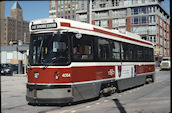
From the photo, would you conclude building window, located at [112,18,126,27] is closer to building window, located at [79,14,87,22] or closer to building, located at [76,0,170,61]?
building, located at [76,0,170,61]

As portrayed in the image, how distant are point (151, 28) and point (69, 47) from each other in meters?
66.4

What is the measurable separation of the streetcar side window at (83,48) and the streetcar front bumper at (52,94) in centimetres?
126

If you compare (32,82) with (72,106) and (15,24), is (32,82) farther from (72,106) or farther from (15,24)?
(15,24)

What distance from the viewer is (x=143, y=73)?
55.2 feet

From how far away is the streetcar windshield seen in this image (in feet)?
29.8

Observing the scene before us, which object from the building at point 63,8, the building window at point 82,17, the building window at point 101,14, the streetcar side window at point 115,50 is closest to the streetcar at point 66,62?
the streetcar side window at point 115,50

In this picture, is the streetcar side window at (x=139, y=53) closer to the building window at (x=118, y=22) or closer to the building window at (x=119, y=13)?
the building window at (x=118, y=22)

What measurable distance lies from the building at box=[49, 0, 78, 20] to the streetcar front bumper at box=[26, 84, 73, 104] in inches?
4410

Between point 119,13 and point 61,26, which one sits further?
point 119,13

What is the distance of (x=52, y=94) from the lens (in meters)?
8.84

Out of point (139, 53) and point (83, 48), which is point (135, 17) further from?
point (83, 48)

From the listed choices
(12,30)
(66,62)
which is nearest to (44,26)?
(66,62)

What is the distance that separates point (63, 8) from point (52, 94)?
11440 cm

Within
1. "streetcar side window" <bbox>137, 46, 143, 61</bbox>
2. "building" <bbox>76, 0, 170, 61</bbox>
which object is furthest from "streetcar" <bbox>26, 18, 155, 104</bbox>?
"building" <bbox>76, 0, 170, 61</bbox>
